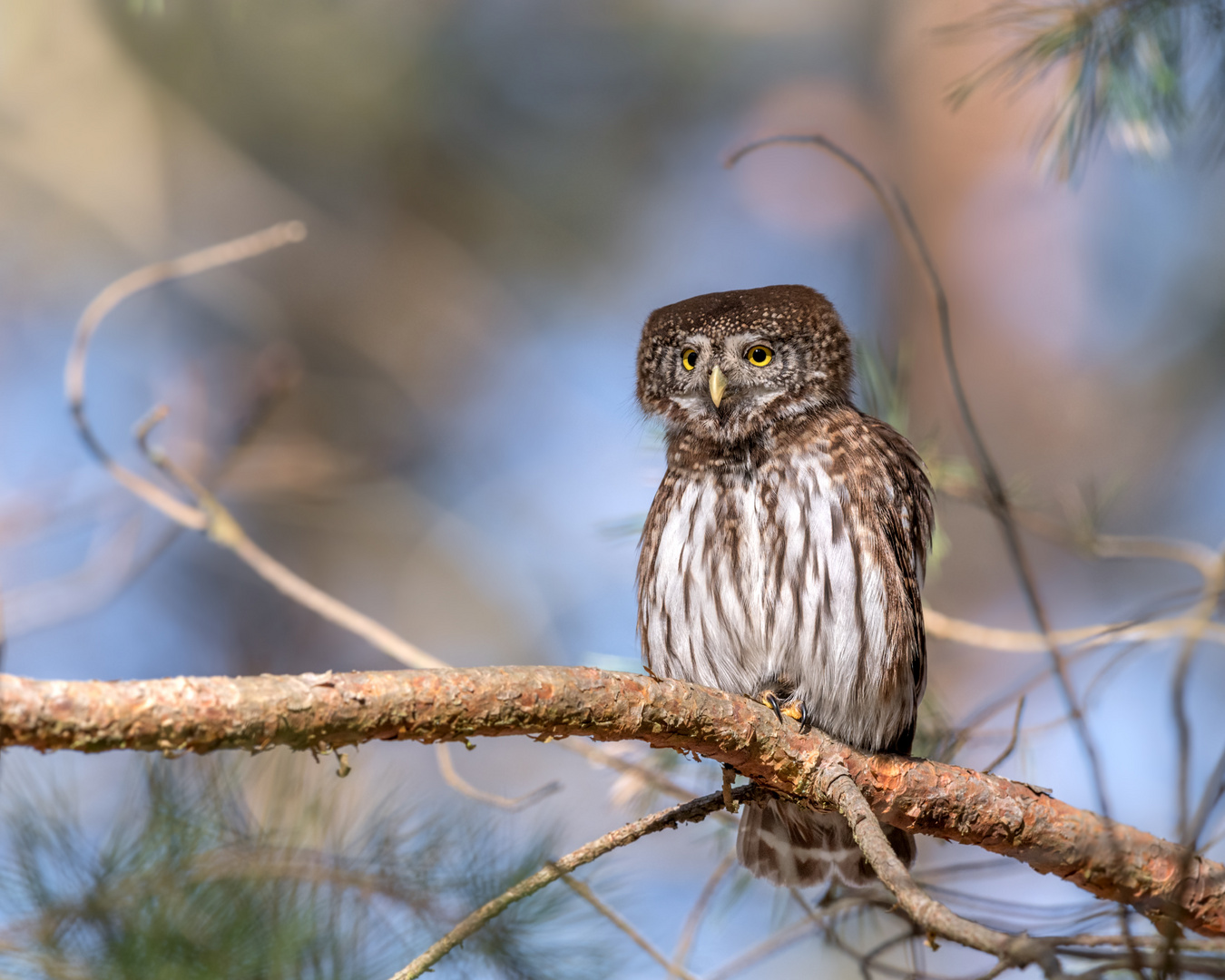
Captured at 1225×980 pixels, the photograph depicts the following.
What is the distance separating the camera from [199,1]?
340 inches

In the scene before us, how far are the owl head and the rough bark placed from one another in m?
1.01

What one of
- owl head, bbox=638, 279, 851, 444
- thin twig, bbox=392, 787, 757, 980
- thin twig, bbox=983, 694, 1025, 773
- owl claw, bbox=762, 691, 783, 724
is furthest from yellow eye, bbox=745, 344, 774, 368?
thin twig, bbox=392, 787, 757, 980

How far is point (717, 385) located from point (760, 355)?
18 cm

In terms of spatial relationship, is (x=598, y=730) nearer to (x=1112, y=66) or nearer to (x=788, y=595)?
(x=788, y=595)

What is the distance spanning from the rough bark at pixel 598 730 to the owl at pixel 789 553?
376 mm

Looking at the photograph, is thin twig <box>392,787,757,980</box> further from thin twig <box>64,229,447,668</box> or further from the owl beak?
the owl beak

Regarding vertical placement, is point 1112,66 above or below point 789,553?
above

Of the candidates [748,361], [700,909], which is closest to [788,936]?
[700,909]

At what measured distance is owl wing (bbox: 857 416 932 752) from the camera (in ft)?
8.87

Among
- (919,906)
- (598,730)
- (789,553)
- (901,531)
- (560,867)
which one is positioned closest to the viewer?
(919,906)

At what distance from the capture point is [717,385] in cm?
296

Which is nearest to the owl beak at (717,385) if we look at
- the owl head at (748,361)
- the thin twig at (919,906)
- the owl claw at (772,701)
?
the owl head at (748,361)

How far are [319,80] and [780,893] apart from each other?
721 centimetres

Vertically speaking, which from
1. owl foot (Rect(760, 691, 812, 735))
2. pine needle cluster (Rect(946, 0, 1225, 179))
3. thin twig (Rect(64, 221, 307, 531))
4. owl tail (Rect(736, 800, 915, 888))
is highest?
pine needle cluster (Rect(946, 0, 1225, 179))
